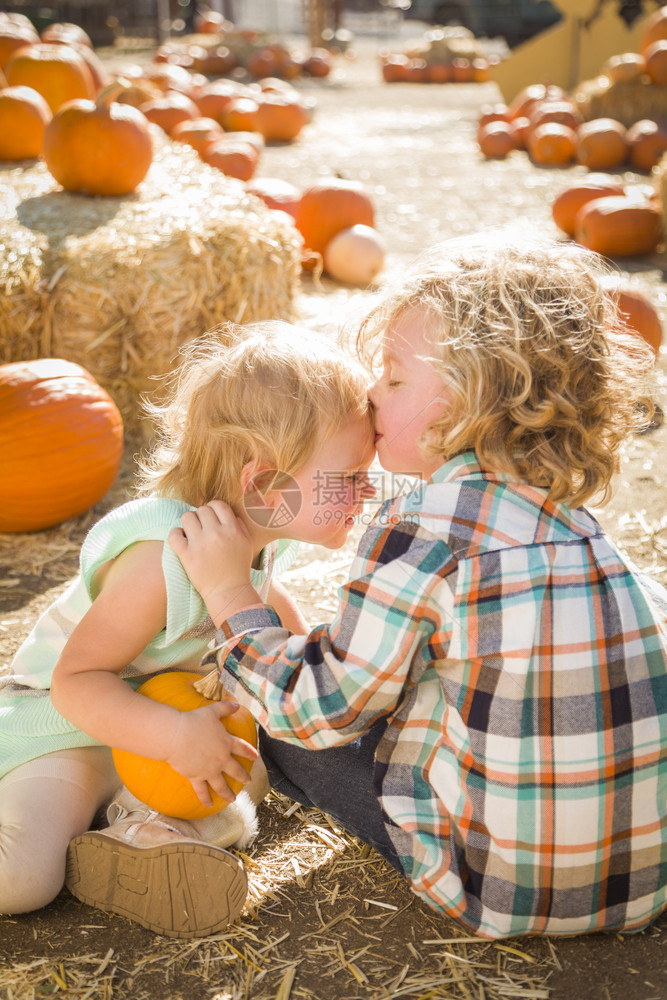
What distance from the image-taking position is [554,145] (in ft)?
33.9

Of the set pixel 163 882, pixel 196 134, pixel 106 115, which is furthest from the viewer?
pixel 196 134

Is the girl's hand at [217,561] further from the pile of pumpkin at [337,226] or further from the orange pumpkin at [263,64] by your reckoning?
the orange pumpkin at [263,64]

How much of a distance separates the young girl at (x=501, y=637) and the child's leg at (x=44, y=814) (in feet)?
1.66

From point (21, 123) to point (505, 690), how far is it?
5.28 metres

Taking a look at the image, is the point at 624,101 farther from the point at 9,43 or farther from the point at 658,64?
the point at 9,43

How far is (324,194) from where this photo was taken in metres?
6.36

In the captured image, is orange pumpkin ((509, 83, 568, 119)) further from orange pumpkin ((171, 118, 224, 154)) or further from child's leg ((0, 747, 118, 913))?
child's leg ((0, 747, 118, 913))

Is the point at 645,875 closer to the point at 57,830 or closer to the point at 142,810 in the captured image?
the point at 142,810

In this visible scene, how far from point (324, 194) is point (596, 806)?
5.52m

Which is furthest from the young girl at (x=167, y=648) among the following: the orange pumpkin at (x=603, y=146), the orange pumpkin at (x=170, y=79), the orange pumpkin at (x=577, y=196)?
the orange pumpkin at (x=170, y=79)

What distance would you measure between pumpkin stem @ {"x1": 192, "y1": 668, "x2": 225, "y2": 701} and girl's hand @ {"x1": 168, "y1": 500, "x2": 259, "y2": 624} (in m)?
0.16

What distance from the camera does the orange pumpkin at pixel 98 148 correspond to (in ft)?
15.7

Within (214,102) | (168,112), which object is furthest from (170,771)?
(214,102)

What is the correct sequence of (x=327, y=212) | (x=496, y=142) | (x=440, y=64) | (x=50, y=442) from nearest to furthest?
(x=50, y=442) → (x=327, y=212) → (x=496, y=142) → (x=440, y=64)
